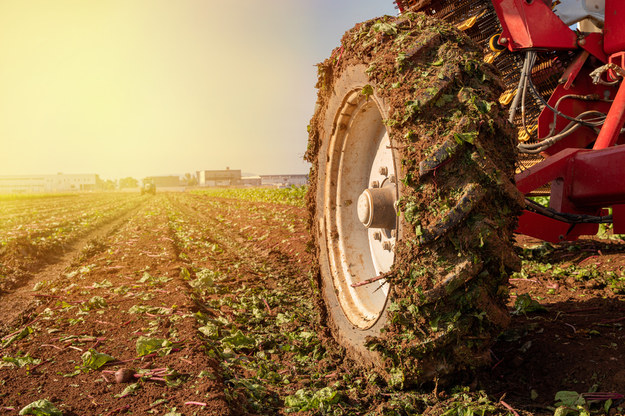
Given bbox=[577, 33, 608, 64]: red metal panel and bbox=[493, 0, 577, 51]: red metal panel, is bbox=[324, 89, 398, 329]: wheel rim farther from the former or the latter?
bbox=[577, 33, 608, 64]: red metal panel

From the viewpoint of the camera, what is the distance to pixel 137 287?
4.68 meters

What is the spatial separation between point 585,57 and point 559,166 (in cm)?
130

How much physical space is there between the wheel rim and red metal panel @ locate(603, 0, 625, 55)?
173cm

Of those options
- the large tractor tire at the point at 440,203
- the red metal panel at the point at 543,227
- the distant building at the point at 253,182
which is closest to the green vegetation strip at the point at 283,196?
the red metal panel at the point at 543,227

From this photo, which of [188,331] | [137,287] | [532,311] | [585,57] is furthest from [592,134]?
[137,287]

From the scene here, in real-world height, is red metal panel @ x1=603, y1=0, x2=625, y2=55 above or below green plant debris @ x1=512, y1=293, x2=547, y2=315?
above

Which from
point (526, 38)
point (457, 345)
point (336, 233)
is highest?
point (526, 38)

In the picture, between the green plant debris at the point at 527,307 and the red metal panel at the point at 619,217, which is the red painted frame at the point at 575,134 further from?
the green plant debris at the point at 527,307

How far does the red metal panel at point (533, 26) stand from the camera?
Result: 292cm

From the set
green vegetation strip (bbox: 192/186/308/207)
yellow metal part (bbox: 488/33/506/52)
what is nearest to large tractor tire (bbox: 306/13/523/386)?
yellow metal part (bbox: 488/33/506/52)

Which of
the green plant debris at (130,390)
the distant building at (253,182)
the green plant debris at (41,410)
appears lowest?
the green plant debris at (130,390)

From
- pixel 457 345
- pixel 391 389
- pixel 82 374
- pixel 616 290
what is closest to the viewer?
pixel 457 345

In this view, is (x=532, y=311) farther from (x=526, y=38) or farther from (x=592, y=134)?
(x=526, y=38)

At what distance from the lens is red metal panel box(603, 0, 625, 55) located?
9.36 ft
